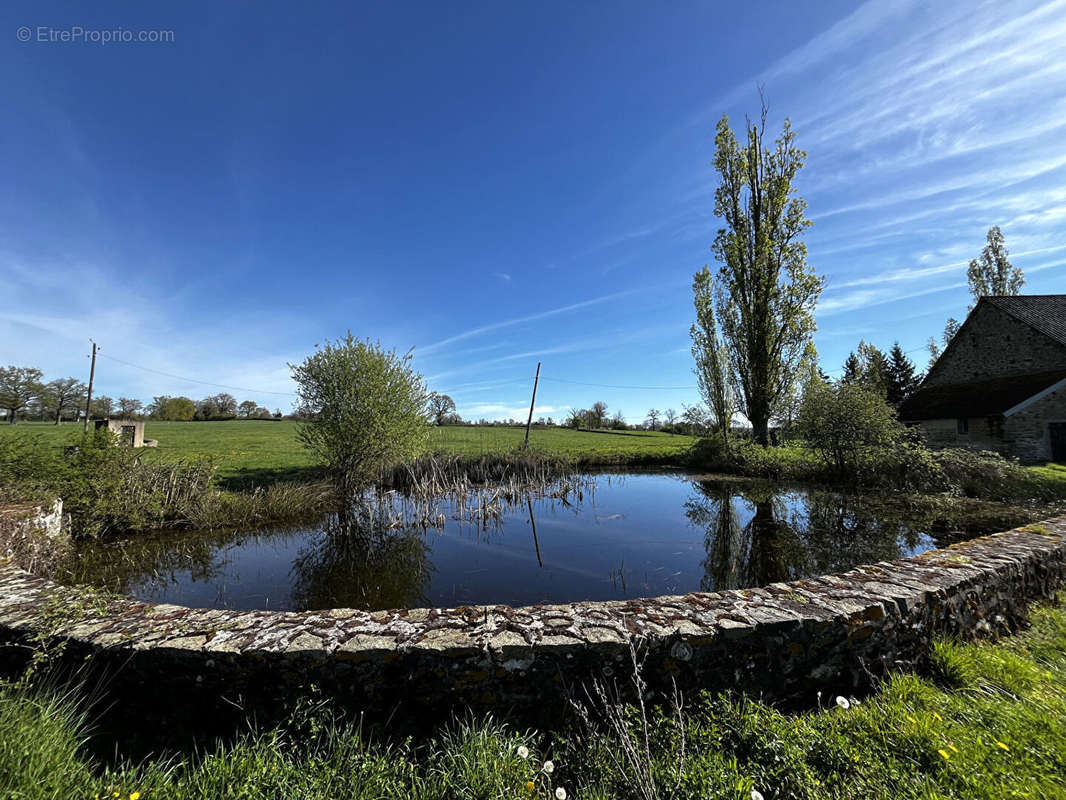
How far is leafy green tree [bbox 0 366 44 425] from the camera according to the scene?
134ft

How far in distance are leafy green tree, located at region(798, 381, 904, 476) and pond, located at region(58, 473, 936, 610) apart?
8.28 feet

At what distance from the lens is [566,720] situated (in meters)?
2.73

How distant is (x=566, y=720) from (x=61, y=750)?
9.62 ft

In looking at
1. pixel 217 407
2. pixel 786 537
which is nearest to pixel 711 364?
pixel 786 537

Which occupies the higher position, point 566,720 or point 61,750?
point 61,750

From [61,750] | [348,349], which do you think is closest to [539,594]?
[61,750]

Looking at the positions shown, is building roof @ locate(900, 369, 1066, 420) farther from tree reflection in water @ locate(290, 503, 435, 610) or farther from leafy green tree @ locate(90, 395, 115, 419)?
leafy green tree @ locate(90, 395, 115, 419)

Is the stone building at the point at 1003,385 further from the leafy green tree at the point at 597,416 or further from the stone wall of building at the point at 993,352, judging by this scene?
the leafy green tree at the point at 597,416

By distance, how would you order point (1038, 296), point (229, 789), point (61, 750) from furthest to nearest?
1. point (1038, 296)
2. point (61, 750)
3. point (229, 789)

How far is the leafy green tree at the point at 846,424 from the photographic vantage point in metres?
12.9

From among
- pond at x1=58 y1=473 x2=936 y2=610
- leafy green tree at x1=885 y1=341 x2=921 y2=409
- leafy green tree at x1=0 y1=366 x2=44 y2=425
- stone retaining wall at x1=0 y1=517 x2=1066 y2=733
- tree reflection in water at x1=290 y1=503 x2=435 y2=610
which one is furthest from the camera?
leafy green tree at x1=0 y1=366 x2=44 y2=425

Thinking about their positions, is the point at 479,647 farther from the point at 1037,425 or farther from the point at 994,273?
the point at 994,273

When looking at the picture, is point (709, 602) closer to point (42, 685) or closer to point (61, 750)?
point (61, 750)

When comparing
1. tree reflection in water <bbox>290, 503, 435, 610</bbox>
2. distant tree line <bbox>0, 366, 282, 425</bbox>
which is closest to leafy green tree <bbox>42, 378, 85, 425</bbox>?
distant tree line <bbox>0, 366, 282, 425</bbox>
